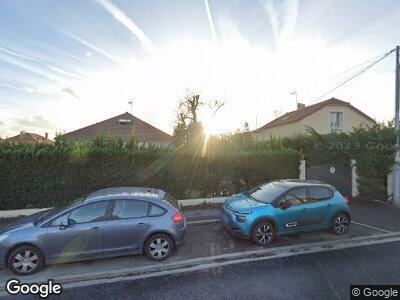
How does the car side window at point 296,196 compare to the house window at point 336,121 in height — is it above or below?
below

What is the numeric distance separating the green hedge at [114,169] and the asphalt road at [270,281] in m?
5.35

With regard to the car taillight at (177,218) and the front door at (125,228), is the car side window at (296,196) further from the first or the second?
the front door at (125,228)

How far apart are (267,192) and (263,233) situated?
47.4 inches

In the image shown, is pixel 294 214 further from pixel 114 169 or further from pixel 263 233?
pixel 114 169

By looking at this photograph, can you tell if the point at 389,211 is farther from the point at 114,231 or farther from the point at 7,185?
the point at 7,185

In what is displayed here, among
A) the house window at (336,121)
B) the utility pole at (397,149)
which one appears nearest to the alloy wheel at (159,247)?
the utility pole at (397,149)

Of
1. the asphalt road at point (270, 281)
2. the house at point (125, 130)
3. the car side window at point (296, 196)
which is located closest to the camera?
the asphalt road at point (270, 281)

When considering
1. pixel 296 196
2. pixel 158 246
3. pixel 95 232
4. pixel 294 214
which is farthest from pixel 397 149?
pixel 95 232

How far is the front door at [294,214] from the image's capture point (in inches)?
263

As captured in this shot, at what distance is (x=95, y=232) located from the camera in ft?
17.3

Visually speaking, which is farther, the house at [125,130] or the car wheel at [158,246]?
the house at [125,130]

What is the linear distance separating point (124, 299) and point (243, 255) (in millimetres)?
2743

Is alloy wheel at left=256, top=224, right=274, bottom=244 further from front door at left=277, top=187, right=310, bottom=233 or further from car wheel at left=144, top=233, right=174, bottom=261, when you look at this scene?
car wheel at left=144, top=233, right=174, bottom=261

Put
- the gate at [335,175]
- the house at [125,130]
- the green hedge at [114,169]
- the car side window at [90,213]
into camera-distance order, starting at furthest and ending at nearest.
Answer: the house at [125,130], the gate at [335,175], the green hedge at [114,169], the car side window at [90,213]
